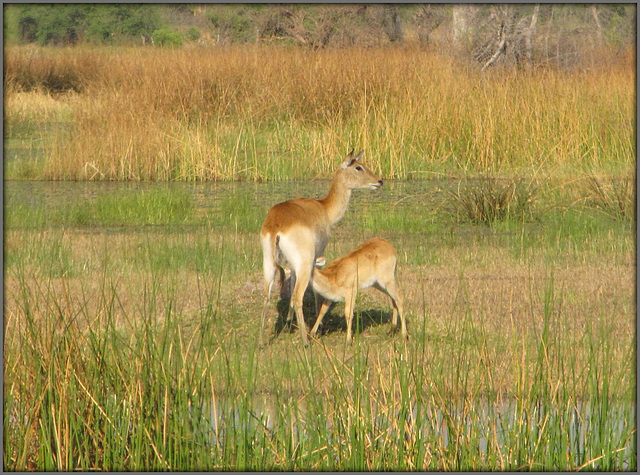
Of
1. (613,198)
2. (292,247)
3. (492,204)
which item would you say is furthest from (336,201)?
(613,198)

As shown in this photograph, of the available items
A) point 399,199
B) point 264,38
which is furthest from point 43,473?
point 264,38

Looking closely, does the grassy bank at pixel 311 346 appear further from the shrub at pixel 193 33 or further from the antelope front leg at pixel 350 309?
the shrub at pixel 193 33

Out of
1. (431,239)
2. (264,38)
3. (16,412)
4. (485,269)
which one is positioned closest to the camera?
(16,412)

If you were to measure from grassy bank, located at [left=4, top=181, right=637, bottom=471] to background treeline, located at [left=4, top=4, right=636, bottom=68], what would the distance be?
880 centimetres

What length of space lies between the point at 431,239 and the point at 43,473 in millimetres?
6739

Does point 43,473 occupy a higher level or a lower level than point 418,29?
lower

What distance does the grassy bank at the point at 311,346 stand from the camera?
12.6 ft

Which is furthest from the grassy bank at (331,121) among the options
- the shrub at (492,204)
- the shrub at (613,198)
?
the shrub at (492,204)

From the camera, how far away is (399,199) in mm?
12656

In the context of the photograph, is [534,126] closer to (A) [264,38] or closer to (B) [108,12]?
(A) [264,38]

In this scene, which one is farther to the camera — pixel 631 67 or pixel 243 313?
pixel 631 67

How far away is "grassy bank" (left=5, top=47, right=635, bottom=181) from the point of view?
13.9 m

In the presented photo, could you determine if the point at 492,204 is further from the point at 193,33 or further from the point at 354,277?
the point at 193,33

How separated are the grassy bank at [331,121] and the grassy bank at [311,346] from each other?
810 millimetres
